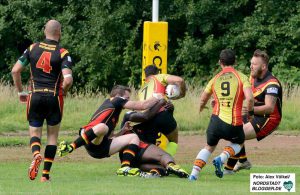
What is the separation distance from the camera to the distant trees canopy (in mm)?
32562

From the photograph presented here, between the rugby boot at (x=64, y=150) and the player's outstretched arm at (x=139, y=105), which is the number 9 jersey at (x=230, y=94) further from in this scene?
the rugby boot at (x=64, y=150)

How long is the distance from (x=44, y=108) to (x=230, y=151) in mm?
2539

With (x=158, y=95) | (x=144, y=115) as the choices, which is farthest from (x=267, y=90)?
(x=144, y=115)

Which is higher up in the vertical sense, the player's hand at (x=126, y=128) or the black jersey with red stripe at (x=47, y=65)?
the black jersey with red stripe at (x=47, y=65)

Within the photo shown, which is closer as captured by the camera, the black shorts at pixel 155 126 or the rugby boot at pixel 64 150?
the rugby boot at pixel 64 150

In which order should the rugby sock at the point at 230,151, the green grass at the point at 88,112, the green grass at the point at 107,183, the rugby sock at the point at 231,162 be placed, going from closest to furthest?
1. the green grass at the point at 107,183
2. the rugby sock at the point at 230,151
3. the rugby sock at the point at 231,162
4. the green grass at the point at 88,112

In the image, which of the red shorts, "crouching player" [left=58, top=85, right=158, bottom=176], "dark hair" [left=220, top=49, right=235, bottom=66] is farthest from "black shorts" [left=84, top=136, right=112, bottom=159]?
the red shorts

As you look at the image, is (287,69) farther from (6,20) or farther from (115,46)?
(6,20)

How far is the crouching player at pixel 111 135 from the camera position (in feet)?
45.5

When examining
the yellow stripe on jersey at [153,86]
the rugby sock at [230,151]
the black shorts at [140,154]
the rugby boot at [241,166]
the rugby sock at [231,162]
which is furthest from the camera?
the rugby boot at [241,166]

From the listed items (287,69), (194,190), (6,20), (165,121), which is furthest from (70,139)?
(6,20)

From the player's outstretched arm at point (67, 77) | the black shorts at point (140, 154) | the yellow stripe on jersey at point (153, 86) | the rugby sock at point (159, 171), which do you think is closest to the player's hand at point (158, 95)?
the yellow stripe on jersey at point (153, 86)

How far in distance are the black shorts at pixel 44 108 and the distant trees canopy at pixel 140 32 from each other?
63.2ft

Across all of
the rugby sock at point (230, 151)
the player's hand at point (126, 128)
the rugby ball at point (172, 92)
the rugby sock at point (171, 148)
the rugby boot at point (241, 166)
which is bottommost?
the rugby boot at point (241, 166)
